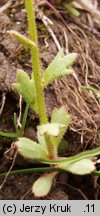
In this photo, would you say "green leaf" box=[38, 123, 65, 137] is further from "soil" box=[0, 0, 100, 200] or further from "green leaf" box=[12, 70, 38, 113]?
"soil" box=[0, 0, 100, 200]

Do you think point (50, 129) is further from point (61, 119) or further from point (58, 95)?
point (58, 95)

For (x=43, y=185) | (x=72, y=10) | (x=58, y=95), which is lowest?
(x=43, y=185)

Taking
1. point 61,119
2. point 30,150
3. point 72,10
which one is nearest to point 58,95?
point 61,119

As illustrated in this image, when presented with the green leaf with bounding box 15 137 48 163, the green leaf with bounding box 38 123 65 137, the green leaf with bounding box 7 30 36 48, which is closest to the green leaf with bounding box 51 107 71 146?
→ the green leaf with bounding box 15 137 48 163

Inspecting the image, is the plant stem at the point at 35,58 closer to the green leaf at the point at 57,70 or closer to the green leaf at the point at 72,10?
the green leaf at the point at 57,70

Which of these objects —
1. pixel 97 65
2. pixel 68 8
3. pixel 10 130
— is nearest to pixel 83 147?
pixel 10 130

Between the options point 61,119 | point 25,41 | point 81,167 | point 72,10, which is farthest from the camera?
point 72,10

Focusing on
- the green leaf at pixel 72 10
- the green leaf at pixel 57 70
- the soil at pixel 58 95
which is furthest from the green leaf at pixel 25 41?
the green leaf at pixel 72 10
